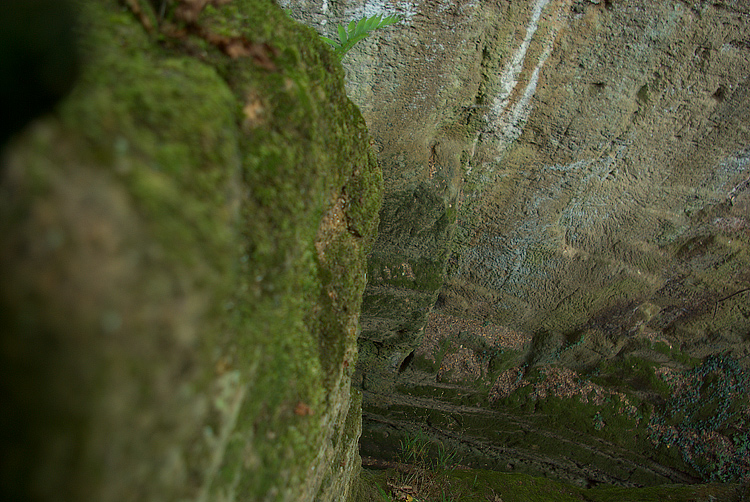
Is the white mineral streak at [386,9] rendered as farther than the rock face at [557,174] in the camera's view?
No

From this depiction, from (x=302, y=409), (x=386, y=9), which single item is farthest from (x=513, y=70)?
(x=302, y=409)

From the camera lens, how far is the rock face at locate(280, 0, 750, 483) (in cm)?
274

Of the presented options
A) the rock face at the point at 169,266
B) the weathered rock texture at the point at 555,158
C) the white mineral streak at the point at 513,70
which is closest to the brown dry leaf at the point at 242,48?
the rock face at the point at 169,266

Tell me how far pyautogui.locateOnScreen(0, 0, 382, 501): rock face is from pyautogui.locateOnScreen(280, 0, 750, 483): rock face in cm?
167

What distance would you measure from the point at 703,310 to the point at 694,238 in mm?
1415

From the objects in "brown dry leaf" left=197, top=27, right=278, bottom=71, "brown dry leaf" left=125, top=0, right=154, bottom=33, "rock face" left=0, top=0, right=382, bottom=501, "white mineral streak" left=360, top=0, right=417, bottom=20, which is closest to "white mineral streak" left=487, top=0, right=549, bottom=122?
"white mineral streak" left=360, top=0, right=417, bottom=20

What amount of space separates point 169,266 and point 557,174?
3686mm

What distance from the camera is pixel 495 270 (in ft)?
14.7

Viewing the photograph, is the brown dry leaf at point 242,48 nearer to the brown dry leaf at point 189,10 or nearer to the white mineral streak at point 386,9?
the brown dry leaf at point 189,10

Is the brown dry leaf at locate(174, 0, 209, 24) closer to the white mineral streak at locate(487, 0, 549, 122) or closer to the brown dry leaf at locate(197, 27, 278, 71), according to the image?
the brown dry leaf at locate(197, 27, 278, 71)

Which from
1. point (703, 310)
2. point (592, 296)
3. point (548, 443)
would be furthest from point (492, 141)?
point (548, 443)

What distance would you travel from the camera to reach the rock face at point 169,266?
22.0 inches

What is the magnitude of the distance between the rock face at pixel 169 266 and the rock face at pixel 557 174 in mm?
1671

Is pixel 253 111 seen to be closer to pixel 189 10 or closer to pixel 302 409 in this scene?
pixel 189 10
